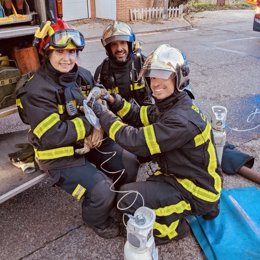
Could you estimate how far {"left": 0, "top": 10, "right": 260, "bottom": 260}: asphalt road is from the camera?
266 cm

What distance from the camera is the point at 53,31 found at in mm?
2477

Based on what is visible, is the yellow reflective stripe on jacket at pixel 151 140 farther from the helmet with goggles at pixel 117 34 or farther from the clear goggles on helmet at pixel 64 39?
the helmet with goggles at pixel 117 34

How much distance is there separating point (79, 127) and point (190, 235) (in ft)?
4.32

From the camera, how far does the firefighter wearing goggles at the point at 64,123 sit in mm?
2479

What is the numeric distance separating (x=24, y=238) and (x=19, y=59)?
168cm

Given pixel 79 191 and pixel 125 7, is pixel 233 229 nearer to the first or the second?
pixel 79 191

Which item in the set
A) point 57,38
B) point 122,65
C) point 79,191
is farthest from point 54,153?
point 122,65

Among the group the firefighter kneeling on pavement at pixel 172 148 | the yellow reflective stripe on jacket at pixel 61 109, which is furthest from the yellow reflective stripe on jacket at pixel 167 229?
the yellow reflective stripe on jacket at pixel 61 109

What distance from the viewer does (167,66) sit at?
91.5 inches

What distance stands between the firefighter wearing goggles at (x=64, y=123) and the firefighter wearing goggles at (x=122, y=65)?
0.63 metres

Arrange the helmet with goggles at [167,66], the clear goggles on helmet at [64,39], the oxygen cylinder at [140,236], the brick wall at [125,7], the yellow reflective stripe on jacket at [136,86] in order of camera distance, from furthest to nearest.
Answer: the brick wall at [125,7] → the yellow reflective stripe on jacket at [136,86] → the clear goggles on helmet at [64,39] → the helmet with goggles at [167,66] → the oxygen cylinder at [140,236]

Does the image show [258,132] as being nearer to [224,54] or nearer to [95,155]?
[95,155]

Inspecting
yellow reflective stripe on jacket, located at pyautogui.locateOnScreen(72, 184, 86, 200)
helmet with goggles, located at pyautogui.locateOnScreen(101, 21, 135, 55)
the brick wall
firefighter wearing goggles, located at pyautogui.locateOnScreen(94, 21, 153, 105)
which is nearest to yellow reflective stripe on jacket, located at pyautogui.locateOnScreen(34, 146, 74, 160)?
yellow reflective stripe on jacket, located at pyautogui.locateOnScreen(72, 184, 86, 200)

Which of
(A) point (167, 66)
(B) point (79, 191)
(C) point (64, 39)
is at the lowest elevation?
(B) point (79, 191)
